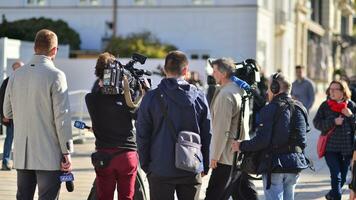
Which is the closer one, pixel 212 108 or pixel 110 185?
pixel 110 185

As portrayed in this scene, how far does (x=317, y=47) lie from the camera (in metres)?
60.3

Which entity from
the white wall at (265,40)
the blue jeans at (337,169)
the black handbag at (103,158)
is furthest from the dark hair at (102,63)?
the white wall at (265,40)

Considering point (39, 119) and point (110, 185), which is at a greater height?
point (39, 119)

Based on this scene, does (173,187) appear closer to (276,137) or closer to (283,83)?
(276,137)

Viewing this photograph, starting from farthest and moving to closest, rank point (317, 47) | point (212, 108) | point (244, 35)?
point (317, 47)
point (244, 35)
point (212, 108)

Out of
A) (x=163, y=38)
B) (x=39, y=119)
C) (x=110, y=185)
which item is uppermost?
(x=163, y=38)

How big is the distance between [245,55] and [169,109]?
31.2 m

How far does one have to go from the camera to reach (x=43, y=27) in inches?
1384

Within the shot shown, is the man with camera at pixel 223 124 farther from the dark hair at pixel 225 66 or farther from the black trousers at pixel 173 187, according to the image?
the black trousers at pixel 173 187

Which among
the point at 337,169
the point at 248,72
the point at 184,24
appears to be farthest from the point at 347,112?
the point at 184,24

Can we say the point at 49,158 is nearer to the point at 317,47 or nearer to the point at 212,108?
the point at 212,108

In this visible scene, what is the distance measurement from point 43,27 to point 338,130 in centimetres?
2742

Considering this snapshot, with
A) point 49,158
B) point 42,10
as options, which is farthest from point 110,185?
point 42,10

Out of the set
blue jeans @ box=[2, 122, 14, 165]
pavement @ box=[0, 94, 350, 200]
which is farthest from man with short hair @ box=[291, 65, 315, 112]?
blue jeans @ box=[2, 122, 14, 165]
